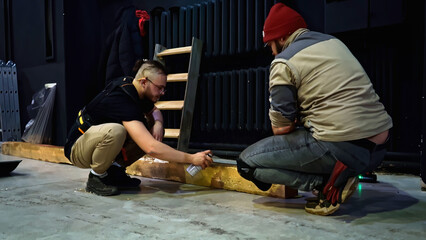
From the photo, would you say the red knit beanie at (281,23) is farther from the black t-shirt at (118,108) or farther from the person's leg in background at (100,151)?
the person's leg in background at (100,151)

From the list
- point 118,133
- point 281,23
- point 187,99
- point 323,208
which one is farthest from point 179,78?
point 323,208

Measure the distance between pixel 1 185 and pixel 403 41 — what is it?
9.03 ft

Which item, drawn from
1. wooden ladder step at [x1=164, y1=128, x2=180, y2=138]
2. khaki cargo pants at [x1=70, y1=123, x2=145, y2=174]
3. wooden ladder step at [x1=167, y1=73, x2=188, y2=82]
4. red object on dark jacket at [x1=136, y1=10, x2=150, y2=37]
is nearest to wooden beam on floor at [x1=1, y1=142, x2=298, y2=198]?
khaki cargo pants at [x1=70, y1=123, x2=145, y2=174]

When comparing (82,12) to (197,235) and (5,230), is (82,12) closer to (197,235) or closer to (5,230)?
(5,230)

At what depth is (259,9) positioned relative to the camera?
3199mm

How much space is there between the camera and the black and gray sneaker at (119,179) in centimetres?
223

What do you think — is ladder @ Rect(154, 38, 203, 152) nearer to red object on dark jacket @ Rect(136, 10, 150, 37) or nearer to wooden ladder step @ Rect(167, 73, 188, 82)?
wooden ladder step @ Rect(167, 73, 188, 82)

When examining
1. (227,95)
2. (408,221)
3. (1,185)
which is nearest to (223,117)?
(227,95)

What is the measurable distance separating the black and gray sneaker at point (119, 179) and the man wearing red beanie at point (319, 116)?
0.91 m

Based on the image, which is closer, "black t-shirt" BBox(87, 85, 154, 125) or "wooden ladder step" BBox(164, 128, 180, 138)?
"black t-shirt" BBox(87, 85, 154, 125)

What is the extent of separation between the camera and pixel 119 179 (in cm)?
225

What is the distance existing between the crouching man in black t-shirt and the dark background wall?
1336mm

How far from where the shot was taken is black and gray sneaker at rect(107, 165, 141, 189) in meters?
2.23

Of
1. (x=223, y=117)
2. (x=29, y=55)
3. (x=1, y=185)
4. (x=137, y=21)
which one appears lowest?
(x=1, y=185)
